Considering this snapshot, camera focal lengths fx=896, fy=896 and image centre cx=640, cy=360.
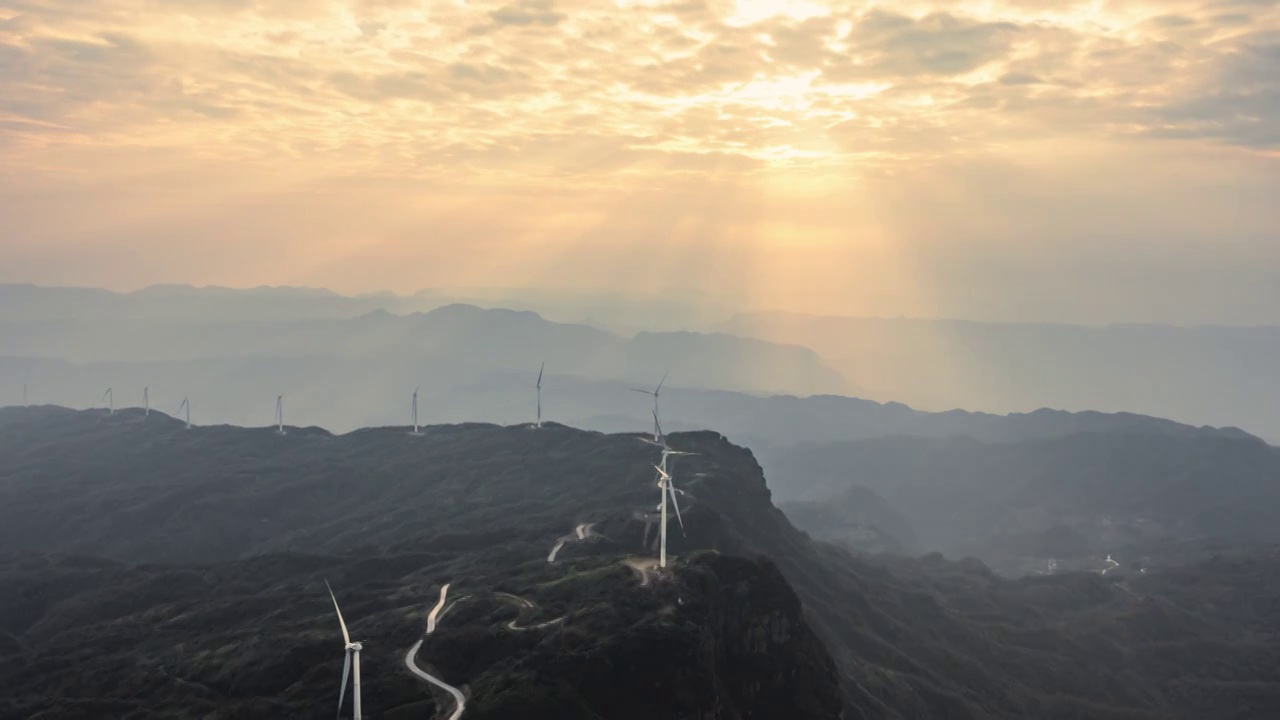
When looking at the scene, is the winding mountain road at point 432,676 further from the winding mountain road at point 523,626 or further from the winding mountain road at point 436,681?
the winding mountain road at point 523,626

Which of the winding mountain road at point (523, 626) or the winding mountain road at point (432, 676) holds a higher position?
the winding mountain road at point (523, 626)

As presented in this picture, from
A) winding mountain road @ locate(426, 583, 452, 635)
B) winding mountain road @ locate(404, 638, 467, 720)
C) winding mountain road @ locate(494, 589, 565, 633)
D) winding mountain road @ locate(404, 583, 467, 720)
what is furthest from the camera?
winding mountain road @ locate(426, 583, 452, 635)

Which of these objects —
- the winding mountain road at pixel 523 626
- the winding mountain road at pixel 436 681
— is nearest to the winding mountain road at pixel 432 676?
the winding mountain road at pixel 436 681

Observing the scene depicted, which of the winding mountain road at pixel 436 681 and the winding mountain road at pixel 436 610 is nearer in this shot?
the winding mountain road at pixel 436 681

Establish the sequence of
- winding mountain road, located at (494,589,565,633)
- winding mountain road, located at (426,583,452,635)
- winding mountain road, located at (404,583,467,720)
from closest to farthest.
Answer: winding mountain road, located at (404,583,467,720) < winding mountain road, located at (494,589,565,633) < winding mountain road, located at (426,583,452,635)

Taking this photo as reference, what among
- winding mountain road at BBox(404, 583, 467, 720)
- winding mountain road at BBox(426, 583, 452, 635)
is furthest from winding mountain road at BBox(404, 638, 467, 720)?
winding mountain road at BBox(426, 583, 452, 635)

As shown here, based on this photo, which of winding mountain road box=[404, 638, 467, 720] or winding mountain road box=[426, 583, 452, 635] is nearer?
winding mountain road box=[404, 638, 467, 720]

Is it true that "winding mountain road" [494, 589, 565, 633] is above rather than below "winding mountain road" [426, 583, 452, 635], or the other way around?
above

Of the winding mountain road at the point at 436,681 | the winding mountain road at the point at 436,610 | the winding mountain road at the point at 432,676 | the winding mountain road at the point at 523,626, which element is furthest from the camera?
the winding mountain road at the point at 436,610

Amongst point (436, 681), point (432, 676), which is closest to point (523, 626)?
point (432, 676)

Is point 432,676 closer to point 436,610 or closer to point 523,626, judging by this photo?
point 523,626

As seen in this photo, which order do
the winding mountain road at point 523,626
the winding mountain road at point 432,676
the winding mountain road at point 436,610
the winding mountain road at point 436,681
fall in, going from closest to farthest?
the winding mountain road at point 436,681, the winding mountain road at point 432,676, the winding mountain road at point 523,626, the winding mountain road at point 436,610

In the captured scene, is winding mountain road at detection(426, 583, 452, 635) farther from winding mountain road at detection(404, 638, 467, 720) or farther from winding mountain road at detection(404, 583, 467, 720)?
winding mountain road at detection(404, 638, 467, 720)
